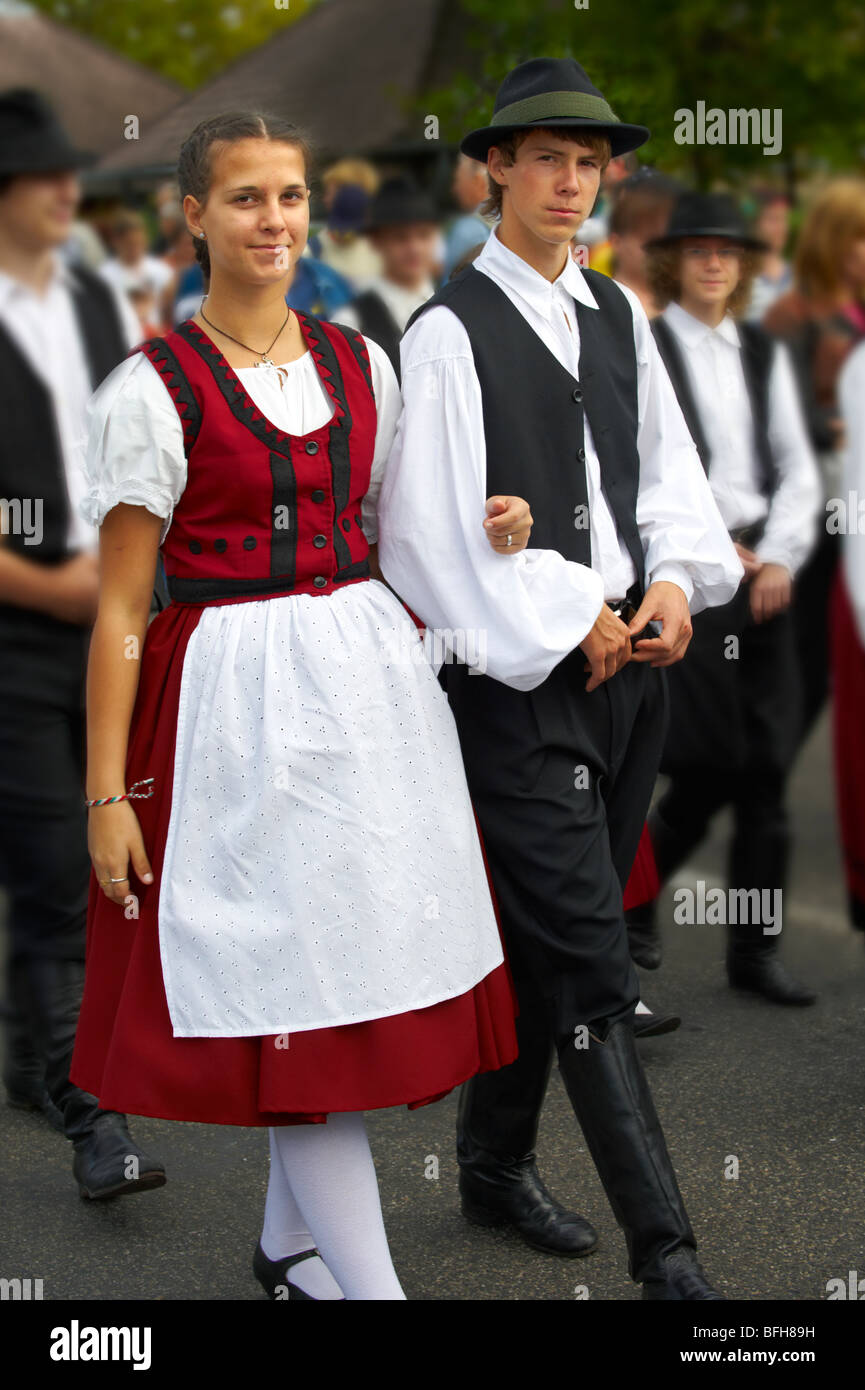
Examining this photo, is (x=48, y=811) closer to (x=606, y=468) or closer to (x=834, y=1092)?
(x=606, y=468)

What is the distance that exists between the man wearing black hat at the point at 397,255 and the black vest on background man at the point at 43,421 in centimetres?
242

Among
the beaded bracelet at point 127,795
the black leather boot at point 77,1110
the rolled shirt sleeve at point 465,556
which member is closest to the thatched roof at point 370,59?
the black leather boot at point 77,1110

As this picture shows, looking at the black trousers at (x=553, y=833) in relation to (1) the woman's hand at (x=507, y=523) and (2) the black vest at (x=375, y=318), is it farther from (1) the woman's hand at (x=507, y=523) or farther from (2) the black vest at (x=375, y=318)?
(2) the black vest at (x=375, y=318)

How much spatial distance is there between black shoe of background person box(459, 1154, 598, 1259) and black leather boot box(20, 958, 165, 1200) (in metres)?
0.63

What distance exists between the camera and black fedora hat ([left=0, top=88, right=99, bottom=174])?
10.2 ft

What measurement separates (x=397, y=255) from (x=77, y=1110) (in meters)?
3.83

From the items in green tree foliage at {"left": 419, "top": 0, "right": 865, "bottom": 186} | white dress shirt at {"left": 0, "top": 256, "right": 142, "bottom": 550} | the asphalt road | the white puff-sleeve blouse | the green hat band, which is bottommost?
the asphalt road

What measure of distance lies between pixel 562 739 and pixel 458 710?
192 mm

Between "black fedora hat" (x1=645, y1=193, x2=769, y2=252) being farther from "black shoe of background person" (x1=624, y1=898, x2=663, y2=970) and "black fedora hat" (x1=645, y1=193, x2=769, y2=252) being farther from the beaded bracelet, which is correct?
the beaded bracelet

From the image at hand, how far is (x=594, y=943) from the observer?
112 inches

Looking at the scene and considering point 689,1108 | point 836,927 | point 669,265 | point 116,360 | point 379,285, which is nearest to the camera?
point 116,360

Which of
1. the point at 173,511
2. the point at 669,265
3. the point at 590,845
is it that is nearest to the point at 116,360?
the point at 173,511

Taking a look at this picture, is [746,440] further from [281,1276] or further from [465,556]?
[281,1276]

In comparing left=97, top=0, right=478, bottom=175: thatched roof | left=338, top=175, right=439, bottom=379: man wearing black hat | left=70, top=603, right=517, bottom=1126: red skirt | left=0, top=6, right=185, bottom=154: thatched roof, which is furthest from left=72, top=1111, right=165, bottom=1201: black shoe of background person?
left=97, top=0, right=478, bottom=175: thatched roof
